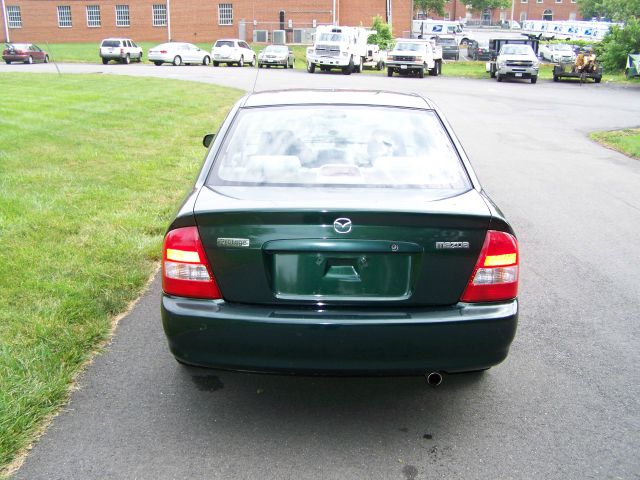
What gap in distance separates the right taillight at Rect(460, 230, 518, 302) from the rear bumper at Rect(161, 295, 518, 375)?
0.24ft

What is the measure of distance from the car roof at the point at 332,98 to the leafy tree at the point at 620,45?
38766 millimetres

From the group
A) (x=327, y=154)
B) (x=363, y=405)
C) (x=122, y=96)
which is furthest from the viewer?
(x=122, y=96)

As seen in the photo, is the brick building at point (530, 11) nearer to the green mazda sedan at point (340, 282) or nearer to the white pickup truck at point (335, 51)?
the white pickup truck at point (335, 51)

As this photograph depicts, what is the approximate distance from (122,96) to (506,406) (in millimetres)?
16944

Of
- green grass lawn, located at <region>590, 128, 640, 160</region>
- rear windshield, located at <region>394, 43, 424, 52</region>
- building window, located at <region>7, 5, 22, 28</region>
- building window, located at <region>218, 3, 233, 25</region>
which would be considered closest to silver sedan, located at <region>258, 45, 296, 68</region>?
rear windshield, located at <region>394, 43, 424, 52</region>

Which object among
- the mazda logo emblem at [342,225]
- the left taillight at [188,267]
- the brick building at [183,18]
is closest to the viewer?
the mazda logo emblem at [342,225]

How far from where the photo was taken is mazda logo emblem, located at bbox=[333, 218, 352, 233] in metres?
3.13

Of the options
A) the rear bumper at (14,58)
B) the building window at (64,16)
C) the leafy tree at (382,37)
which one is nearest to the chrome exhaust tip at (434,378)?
the rear bumper at (14,58)

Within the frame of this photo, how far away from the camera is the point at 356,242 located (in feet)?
10.3

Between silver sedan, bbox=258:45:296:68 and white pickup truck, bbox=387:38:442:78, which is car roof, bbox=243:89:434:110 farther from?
silver sedan, bbox=258:45:296:68

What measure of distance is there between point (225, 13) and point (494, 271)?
67059mm

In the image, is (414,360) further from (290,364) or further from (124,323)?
(124,323)

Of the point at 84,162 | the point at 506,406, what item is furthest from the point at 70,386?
the point at 84,162

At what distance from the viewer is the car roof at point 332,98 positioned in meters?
4.50
